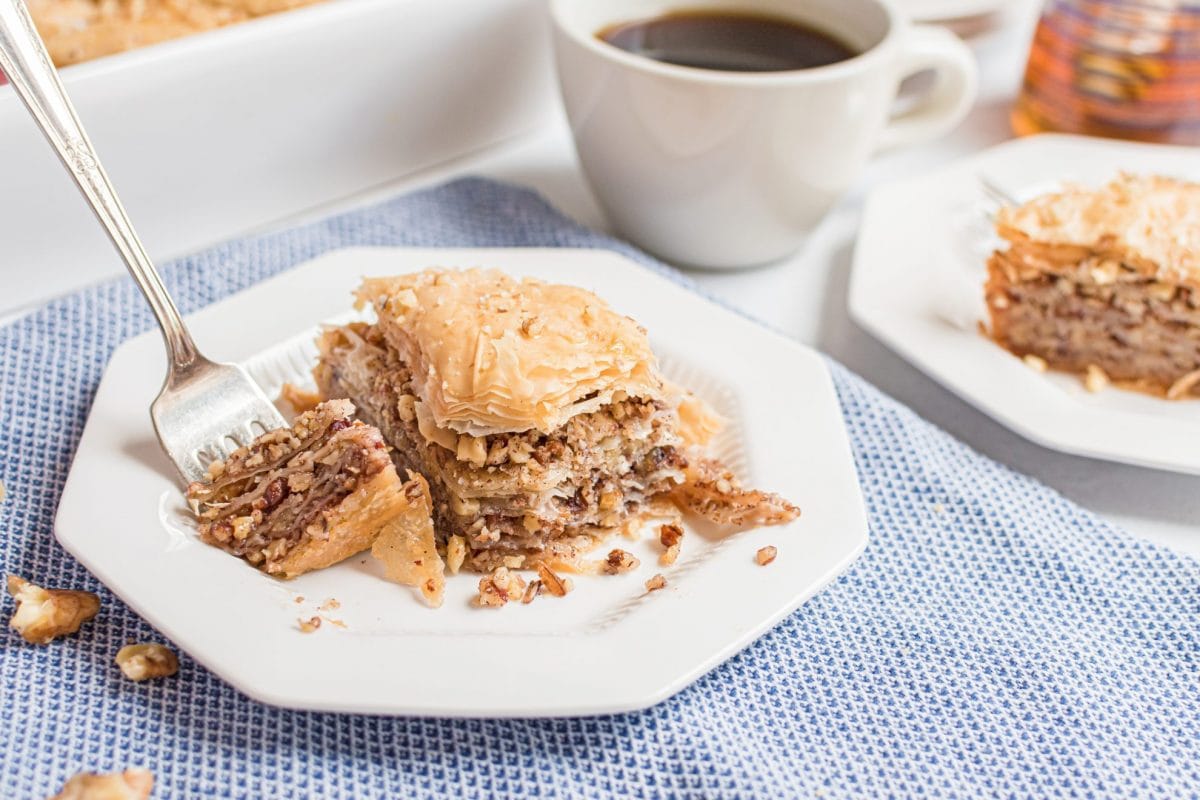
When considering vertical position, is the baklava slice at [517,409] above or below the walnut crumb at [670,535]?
above

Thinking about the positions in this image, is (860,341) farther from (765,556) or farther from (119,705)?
(119,705)

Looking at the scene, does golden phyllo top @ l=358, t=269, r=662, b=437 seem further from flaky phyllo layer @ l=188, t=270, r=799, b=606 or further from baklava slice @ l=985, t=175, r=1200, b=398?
baklava slice @ l=985, t=175, r=1200, b=398

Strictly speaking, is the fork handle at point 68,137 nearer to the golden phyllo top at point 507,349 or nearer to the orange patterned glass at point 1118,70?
the golden phyllo top at point 507,349

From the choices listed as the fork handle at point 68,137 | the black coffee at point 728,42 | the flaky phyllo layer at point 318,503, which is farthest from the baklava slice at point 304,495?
the black coffee at point 728,42

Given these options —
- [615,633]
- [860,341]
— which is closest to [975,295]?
[860,341]

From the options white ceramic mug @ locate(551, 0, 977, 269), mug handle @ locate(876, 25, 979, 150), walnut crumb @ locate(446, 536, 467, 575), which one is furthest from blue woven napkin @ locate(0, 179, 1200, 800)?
mug handle @ locate(876, 25, 979, 150)

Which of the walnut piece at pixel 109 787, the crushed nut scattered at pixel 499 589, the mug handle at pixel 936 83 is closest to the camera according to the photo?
the walnut piece at pixel 109 787

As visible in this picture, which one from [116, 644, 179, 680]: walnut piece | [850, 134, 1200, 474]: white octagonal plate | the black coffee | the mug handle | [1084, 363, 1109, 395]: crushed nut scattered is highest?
the black coffee

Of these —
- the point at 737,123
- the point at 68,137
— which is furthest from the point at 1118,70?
the point at 68,137

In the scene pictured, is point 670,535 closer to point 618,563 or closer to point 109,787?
point 618,563
